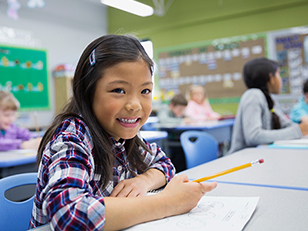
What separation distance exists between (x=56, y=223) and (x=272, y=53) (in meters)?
5.66

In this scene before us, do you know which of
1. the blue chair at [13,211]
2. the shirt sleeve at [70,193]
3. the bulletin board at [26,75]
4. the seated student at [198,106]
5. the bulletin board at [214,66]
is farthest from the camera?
the bulletin board at [214,66]

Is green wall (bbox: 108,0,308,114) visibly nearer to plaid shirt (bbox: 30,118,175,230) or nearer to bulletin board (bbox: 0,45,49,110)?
bulletin board (bbox: 0,45,49,110)

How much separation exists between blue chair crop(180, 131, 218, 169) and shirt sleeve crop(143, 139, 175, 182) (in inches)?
29.2

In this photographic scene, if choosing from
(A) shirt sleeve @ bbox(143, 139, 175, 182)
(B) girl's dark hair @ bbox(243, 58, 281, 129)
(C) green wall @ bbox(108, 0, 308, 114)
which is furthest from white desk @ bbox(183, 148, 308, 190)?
(C) green wall @ bbox(108, 0, 308, 114)

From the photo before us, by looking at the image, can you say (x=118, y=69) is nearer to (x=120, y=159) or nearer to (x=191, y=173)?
(x=120, y=159)

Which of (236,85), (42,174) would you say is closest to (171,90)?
(236,85)

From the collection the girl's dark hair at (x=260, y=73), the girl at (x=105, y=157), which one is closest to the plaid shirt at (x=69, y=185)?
the girl at (x=105, y=157)

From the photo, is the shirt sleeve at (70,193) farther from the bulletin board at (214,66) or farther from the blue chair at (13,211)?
the bulletin board at (214,66)

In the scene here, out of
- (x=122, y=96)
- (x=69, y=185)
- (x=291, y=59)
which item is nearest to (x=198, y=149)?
(x=122, y=96)

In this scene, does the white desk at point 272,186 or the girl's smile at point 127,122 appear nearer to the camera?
the white desk at point 272,186

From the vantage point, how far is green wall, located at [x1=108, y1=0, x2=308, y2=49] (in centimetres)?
544

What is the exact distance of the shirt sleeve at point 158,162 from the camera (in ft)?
3.39

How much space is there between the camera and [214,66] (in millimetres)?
6238

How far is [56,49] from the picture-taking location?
6.34 metres
